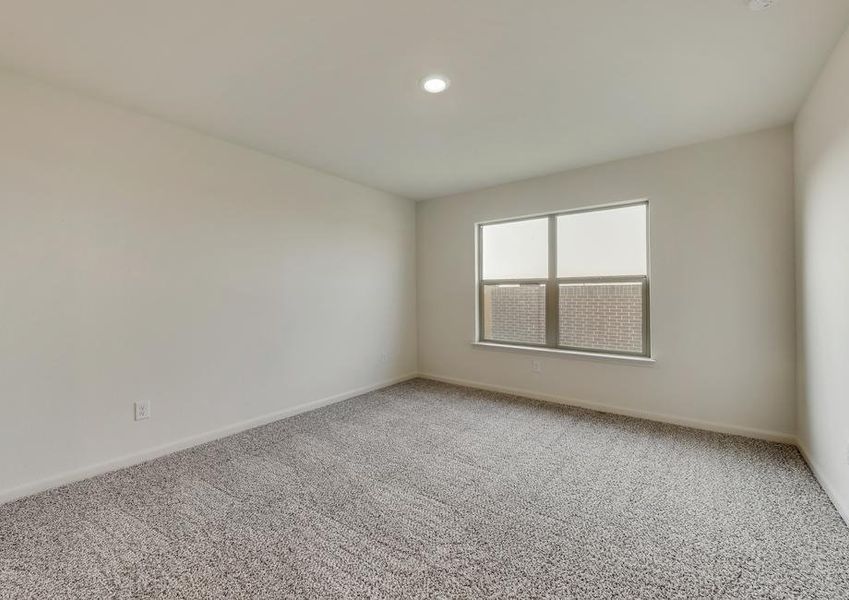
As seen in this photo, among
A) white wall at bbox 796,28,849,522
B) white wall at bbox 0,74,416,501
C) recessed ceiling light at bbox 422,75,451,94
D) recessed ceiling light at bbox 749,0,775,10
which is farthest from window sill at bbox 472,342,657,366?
recessed ceiling light at bbox 422,75,451,94

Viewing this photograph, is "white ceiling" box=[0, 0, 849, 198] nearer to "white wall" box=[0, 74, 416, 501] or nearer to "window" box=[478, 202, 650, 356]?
"white wall" box=[0, 74, 416, 501]

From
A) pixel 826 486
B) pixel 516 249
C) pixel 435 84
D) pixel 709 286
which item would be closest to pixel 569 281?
pixel 516 249

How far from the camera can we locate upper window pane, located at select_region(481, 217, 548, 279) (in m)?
4.01

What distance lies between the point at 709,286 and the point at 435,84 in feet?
Result: 8.70

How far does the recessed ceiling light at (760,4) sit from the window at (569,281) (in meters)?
1.90

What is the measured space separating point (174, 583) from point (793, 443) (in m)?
3.87

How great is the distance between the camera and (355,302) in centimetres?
405

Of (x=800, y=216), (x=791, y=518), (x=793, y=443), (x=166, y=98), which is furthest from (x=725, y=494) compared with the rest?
(x=166, y=98)

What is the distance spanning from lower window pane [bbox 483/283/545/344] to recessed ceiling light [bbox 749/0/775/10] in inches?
103

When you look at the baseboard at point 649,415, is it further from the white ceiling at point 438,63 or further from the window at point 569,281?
the white ceiling at point 438,63

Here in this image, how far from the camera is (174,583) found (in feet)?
4.77

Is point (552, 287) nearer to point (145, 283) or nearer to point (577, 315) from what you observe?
point (577, 315)

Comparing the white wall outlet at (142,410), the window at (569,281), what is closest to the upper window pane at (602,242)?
the window at (569,281)

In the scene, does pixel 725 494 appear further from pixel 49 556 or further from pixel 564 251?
pixel 49 556
